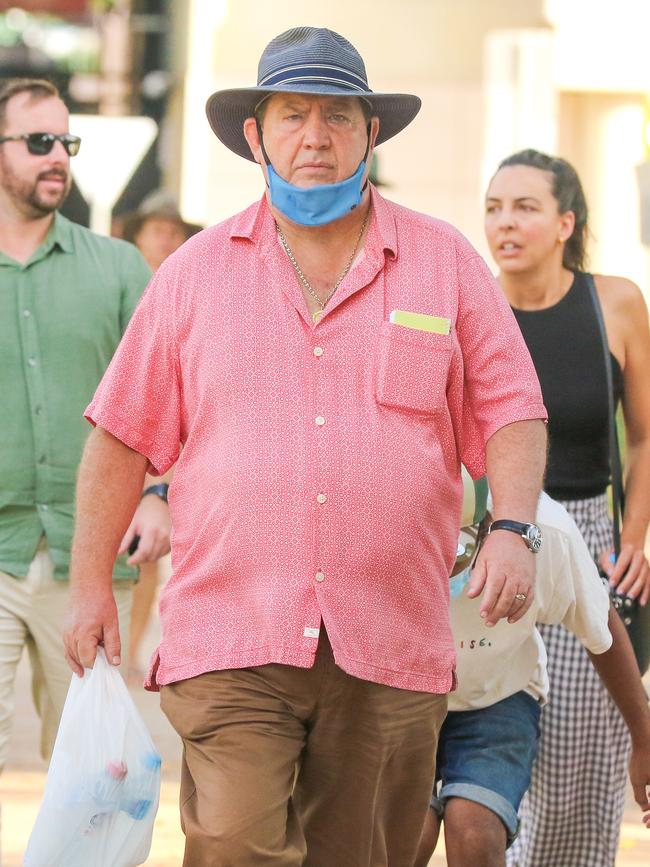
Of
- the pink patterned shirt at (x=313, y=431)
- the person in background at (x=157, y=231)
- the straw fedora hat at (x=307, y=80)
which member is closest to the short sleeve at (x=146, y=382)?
the pink patterned shirt at (x=313, y=431)

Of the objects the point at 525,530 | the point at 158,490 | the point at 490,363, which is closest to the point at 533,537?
the point at 525,530

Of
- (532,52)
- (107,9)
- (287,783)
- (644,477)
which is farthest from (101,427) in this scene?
(107,9)

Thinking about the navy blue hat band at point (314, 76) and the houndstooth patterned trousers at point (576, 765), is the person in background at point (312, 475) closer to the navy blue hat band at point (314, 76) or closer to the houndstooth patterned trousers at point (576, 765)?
the navy blue hat band at point (314, 76)

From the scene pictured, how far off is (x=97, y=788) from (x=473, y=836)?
92 cm

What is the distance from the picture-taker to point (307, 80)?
13.6 feet

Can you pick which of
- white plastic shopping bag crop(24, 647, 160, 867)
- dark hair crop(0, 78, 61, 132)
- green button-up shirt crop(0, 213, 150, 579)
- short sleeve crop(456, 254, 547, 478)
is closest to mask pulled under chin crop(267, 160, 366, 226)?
short sleeve crop(456, 254, 547, 478)

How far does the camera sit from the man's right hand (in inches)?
167

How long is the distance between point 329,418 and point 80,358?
1532mm

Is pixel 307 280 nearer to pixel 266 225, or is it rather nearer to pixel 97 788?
pixel 266 225

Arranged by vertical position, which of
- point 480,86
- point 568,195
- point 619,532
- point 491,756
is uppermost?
point 480,86

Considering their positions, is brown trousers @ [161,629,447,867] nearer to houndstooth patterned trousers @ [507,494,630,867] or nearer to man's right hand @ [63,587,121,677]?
man's right hand @ [63,587,121,677]

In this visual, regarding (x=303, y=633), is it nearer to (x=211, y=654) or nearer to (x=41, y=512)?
(x=211, y=654)

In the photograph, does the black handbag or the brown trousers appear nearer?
the brown trousers

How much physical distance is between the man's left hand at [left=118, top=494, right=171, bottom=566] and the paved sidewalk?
1.60m
